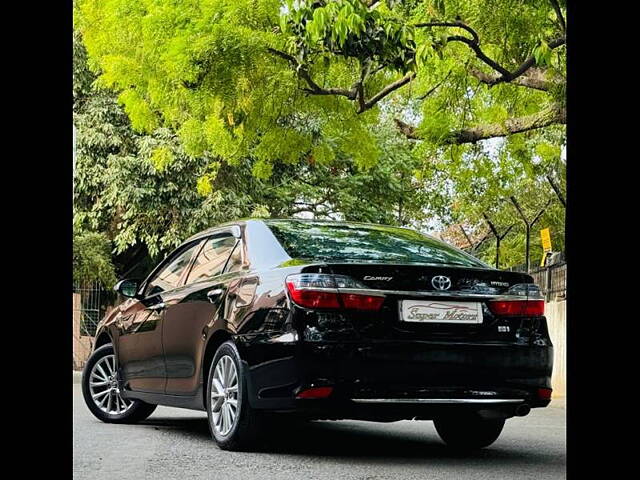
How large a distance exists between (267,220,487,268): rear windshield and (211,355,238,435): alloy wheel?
0.80 meters

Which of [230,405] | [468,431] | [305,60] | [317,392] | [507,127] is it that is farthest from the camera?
[507,127]

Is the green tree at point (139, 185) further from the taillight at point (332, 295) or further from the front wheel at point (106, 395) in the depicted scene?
the taillight at point (332, 295)

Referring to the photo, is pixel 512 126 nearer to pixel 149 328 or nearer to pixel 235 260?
pixel 149 328

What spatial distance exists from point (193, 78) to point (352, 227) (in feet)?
23.6

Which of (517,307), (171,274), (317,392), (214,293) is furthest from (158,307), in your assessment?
(517,307)

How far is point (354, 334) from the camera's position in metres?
5.96

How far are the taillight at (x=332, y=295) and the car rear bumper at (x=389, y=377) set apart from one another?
220 mm

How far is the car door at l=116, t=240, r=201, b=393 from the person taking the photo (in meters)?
7.80

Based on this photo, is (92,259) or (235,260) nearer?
(235,260)

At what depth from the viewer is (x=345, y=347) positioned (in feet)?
19.4

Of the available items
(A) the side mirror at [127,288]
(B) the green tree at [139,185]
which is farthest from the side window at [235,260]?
(B) the green tree at [139,185]

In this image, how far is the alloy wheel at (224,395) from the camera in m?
6.52

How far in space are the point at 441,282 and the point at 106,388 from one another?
12.4 ft
